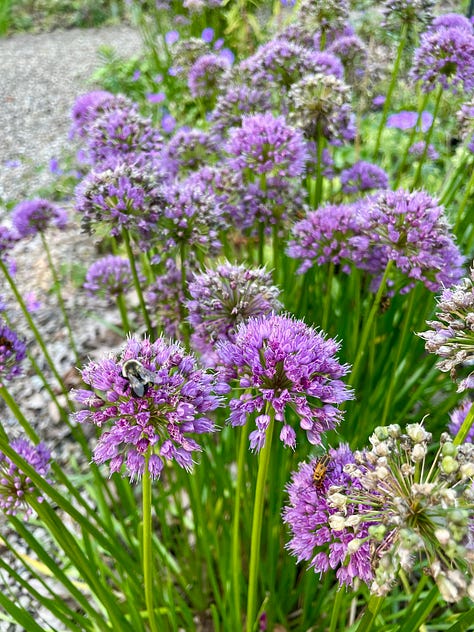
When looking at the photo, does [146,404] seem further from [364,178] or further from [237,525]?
[364,178]

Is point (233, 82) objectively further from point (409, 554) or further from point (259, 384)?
point (409, 554)

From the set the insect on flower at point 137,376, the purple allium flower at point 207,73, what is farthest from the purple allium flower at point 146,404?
the purple allium flower at point 207,73

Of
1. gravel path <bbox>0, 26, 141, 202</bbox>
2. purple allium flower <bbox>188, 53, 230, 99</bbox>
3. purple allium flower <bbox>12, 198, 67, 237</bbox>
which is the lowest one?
gravel path <bbox>0, 26, 141, 202</bbox>

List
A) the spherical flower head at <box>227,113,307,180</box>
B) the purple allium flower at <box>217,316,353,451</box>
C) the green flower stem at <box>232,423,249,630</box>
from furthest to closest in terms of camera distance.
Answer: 1. the spherical flower head at <box>227,113,307,180</box>
2. the green flower stem at <box>232,423,249,630</box>
3. the purple allium flower at <box>217,316,353,451</box>

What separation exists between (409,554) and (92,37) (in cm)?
1404

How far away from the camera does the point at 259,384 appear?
1322 millimetres

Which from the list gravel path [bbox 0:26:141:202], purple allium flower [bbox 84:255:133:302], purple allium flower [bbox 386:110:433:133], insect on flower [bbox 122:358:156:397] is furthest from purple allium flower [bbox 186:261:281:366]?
gravel path [bbox 0:26:141:202]

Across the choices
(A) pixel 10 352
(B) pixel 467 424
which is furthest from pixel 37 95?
(B) pixel 467 424

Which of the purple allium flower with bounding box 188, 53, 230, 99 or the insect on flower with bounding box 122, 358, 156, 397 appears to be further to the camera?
the purple allium flower with bounding box 188, 53, 230, 99

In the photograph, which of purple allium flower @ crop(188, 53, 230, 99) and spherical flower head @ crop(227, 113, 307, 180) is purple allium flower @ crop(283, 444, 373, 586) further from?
purple allium flower @ crop(188, 53, 230, 99)

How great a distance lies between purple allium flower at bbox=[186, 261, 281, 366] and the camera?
1.88 metres

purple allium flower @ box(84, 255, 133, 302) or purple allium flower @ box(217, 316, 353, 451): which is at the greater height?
purple allium flower @ box(217, 316, 353, 451)

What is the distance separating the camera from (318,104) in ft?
8.41

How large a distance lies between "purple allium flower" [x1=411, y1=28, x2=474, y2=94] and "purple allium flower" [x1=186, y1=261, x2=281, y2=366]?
5.34 ft
